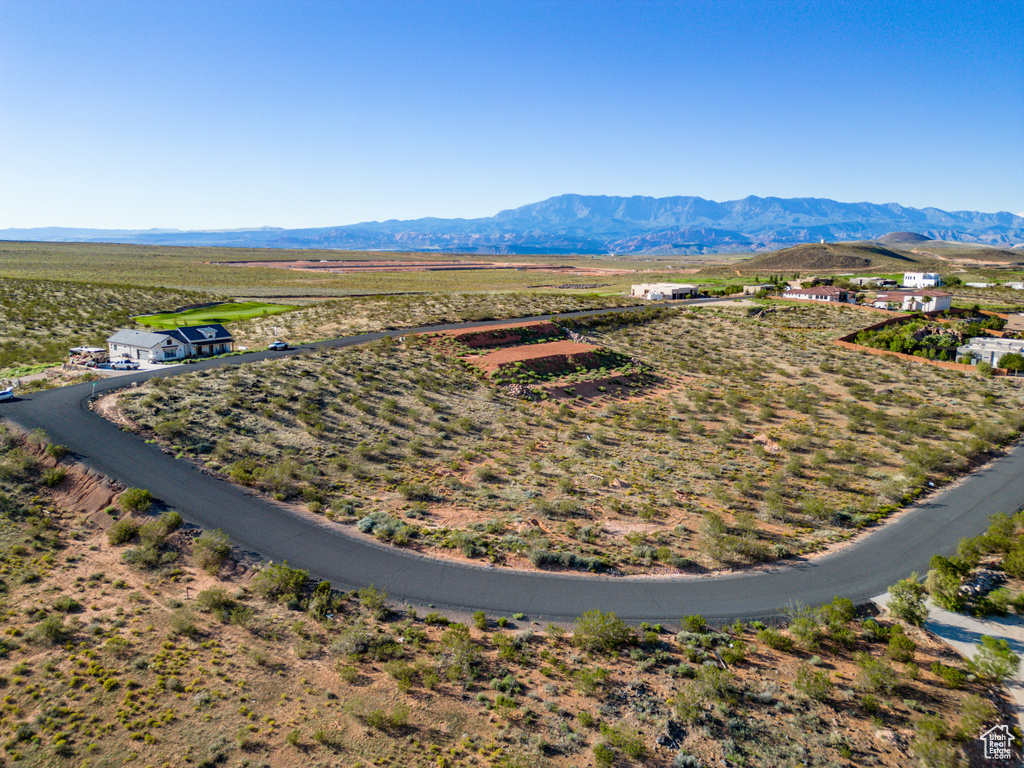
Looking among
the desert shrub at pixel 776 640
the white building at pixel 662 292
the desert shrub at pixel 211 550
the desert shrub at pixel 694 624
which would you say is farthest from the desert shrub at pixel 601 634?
the white building at pixel 662 292

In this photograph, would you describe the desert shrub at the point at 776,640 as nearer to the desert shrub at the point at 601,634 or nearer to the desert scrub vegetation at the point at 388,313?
the desert shrub at the point at 601,634

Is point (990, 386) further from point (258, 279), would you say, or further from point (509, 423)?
point (258, 279)

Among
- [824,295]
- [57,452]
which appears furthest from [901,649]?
[824,295]

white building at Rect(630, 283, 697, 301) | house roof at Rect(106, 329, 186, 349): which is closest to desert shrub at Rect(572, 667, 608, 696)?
house roof at Rect(106, 329, 186, 349)

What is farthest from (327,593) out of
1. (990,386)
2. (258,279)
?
(258,279)

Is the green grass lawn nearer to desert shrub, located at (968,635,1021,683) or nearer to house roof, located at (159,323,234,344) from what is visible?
house roof, located at (159,323,234,344)
